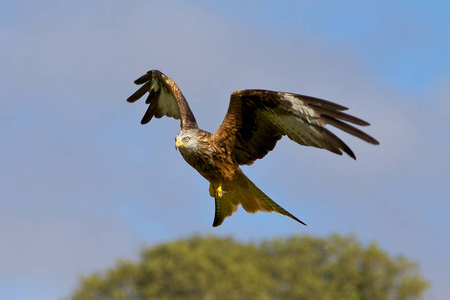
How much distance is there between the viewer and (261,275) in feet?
241

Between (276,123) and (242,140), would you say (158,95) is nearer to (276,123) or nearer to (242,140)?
(242,140)

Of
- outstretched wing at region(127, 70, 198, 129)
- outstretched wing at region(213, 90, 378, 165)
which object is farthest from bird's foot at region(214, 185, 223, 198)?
outstretched wing at region(127, 70, 198, 129)

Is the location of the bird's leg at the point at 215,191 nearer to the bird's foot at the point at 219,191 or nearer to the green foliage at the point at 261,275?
the bird's foot at the point at 219,191

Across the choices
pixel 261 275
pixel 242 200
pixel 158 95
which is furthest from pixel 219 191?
pixel 261 275

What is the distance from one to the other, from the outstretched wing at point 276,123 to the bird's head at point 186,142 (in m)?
0.37

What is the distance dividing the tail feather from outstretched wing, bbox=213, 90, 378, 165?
1.21 ft

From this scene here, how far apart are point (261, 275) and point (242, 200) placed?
205 feet

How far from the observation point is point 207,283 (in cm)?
7194

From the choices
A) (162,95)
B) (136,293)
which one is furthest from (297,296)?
(162,95)

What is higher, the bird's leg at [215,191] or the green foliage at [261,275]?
the green foliage at [261,275]

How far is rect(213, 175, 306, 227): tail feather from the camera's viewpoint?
1176cm

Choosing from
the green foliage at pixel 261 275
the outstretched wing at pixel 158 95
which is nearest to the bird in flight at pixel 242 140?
the outstretched wing at pixel 158 95

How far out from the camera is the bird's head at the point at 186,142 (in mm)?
11391

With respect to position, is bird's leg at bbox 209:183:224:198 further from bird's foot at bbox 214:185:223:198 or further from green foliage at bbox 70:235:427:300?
Result: green foliage at bbox 70:235:427:300
